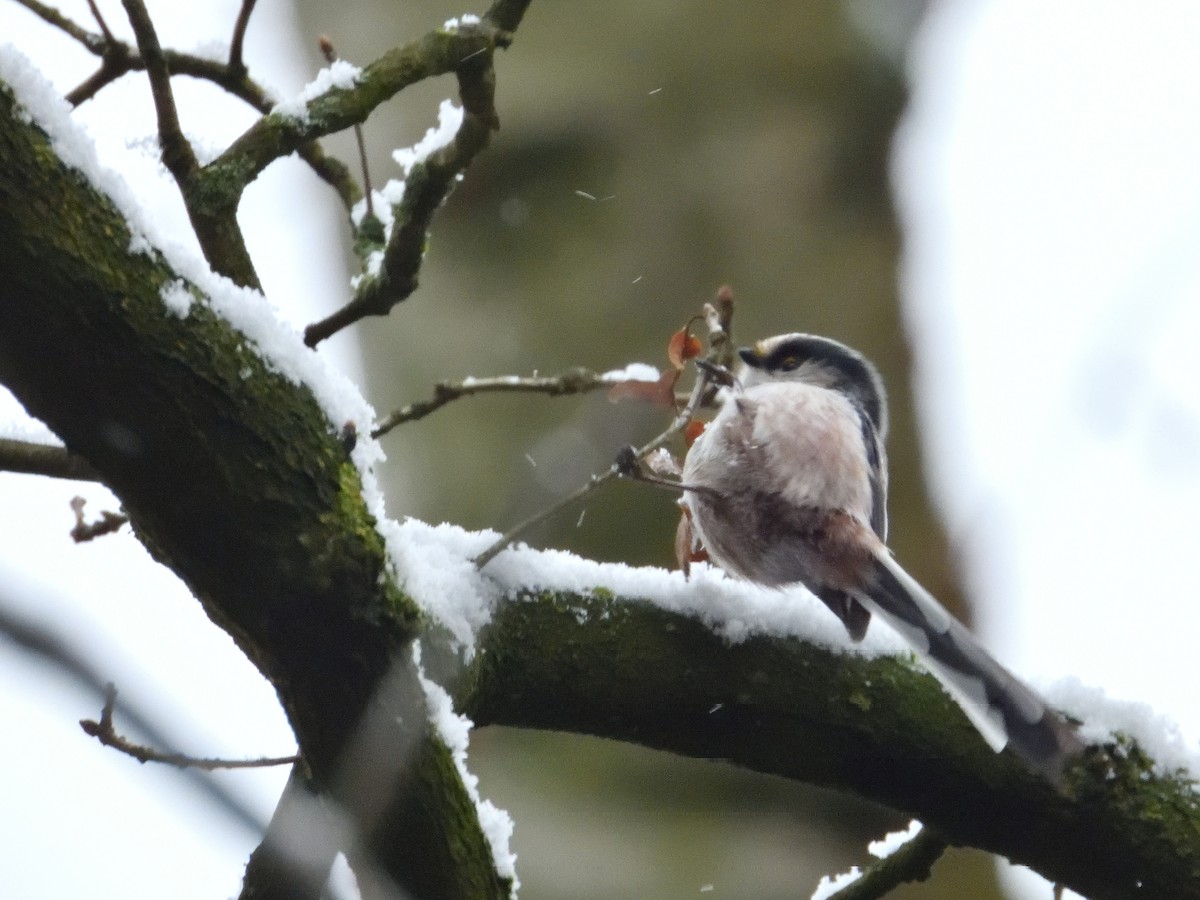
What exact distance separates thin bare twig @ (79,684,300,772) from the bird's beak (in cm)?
192

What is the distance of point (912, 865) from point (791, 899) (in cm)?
73

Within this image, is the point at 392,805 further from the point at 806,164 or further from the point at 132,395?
the point at 806,164

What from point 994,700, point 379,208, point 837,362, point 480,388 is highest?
point 837,362

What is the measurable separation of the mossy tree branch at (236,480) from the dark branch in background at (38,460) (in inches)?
9.2

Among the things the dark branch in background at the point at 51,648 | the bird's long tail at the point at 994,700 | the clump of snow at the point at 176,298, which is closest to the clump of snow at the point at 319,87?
the clump of snow at the point at 176,298

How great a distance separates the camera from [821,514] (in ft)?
7.87

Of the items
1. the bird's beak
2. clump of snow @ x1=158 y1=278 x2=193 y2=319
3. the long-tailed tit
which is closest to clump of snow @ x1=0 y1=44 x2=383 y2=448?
clump of snow @ x1=158 y1=278 x2=193 y2=319

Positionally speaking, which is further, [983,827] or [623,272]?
[623,272]

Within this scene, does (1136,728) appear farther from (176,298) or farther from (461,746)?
(176,298)

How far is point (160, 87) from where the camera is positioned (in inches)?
64.1

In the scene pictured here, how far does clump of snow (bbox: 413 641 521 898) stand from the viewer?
136cm

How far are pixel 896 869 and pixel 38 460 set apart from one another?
1421 mm

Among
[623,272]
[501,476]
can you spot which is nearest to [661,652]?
[501,476]

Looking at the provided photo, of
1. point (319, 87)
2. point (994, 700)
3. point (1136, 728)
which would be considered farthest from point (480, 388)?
point (1136, 728)
